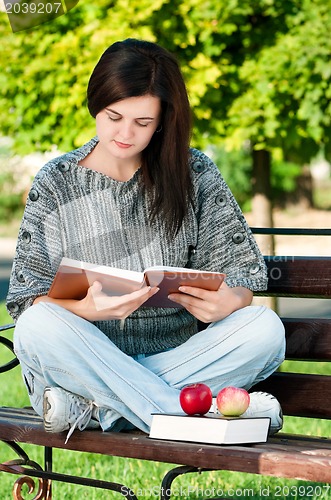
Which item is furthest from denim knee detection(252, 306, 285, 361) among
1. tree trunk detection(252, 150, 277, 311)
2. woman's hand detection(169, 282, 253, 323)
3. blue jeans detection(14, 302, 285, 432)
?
tree trunk detection(252, 150, 277, 311)

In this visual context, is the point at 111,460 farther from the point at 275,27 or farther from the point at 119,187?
the point at 275,27

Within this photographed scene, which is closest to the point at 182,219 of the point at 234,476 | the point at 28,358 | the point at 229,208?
the point at 229,208

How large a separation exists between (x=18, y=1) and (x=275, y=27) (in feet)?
5.42

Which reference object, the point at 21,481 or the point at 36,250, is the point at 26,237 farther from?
the point at 21,481

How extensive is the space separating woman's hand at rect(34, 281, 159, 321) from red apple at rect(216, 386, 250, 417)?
33 centimetres

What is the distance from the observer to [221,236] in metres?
3.26

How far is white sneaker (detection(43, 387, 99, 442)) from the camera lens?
109 inches

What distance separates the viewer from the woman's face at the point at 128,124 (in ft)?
10.0

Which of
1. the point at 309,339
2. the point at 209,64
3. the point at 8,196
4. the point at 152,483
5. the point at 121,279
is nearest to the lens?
the point at 121,279

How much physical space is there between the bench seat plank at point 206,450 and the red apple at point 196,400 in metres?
0.13

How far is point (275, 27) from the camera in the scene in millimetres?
6707

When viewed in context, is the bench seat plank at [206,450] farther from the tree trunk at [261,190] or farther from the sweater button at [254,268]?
the tree trunk at [261,190]

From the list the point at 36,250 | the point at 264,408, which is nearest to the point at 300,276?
the point at 264,408

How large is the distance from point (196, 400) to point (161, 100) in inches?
36.0
